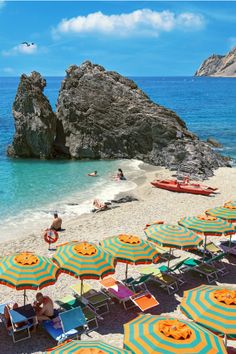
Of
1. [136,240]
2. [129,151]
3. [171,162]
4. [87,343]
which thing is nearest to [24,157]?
[129,151]

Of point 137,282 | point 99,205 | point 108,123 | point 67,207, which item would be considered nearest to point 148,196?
point 99,205

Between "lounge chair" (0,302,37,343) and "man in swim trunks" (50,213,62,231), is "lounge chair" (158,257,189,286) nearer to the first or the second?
"lounge chair" (0,302,37,343)

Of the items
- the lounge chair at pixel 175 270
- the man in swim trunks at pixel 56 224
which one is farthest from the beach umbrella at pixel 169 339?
the man in swim trunks at pixel 56 224

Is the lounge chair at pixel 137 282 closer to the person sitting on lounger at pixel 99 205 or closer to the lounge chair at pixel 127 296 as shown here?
the lounge chair at pixel 127 296

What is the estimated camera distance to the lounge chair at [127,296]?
12.6 m

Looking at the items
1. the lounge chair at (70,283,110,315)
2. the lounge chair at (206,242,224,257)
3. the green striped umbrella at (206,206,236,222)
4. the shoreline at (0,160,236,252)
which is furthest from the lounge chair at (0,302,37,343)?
the green striped umbrella at (206,206,236,222)

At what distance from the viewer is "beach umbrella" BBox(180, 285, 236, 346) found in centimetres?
888

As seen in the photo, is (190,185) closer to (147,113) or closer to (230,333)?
(147,113)

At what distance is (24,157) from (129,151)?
11015 millimetres

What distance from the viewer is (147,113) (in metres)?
41.3

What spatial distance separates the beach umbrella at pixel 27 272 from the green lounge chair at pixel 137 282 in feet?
9.05

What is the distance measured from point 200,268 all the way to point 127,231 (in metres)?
5.51

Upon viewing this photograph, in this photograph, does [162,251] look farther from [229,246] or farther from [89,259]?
[89,259]

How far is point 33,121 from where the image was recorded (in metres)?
41.7
